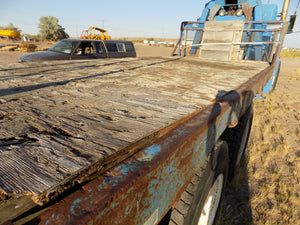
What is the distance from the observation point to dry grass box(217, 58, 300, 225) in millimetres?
2619

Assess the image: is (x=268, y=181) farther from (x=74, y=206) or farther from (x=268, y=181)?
(x=74, y=206)

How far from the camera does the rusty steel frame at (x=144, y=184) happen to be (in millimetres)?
553

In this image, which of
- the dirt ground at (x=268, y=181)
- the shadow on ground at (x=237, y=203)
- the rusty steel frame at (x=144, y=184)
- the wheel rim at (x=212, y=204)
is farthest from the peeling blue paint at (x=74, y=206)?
the dirt ground at (x=268, y=181)

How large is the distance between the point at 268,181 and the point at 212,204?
1748 millimetres

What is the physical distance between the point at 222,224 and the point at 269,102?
6.61 metres

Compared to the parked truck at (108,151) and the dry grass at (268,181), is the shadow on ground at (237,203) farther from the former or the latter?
the parked truck at (108,151)

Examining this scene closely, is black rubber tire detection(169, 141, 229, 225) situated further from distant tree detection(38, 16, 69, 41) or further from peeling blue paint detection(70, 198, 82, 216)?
→ distant tree detection(38, 16, 69, 41)

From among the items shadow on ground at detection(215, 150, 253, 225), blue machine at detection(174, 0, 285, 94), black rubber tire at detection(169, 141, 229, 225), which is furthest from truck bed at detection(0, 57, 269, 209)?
blue machine at detection(174, 0, 285, 94)

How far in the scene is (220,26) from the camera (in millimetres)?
6570

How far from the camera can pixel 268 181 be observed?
10.6 feet

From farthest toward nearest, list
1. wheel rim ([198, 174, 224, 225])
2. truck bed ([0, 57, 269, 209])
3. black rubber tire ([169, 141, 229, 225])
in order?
wheel rim ([198, 174, 224, 225])
black rubber tire ([169, 141, 229, 225])
truck bed ([0, 57, 269, 209])

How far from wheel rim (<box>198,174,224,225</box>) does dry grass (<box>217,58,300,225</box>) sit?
419 mm

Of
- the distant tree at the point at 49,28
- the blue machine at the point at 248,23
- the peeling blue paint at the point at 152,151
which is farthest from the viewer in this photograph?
the distant tree at the point at 49,28

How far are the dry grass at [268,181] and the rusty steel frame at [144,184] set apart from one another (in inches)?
76.7
